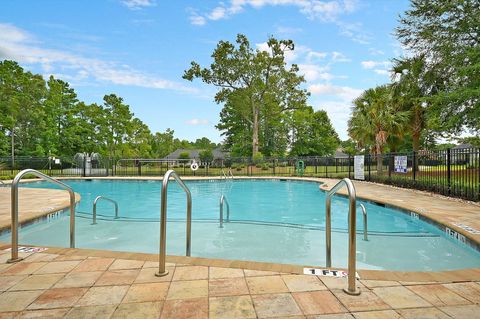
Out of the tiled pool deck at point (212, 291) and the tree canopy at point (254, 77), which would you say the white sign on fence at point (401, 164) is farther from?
the tree canopy at point (254, 77)

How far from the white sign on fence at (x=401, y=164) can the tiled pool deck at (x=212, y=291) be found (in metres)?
10.3

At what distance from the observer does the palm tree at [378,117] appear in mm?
16141

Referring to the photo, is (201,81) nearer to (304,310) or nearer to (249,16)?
(249,16)

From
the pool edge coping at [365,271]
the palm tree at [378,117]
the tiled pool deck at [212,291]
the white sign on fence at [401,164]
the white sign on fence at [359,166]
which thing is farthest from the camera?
the palm tree at [378,117]

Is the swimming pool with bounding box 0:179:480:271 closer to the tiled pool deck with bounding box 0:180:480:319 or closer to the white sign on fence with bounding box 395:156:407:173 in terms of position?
the tiled pool deck with bounding box 0:180:480:319

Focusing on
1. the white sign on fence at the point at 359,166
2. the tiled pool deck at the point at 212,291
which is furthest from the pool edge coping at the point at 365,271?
the white sign on fence at the point at 359,166

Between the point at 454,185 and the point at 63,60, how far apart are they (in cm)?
2503

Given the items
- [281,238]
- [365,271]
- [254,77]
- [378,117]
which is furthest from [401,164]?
[254,77]

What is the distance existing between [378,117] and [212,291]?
16.6 m

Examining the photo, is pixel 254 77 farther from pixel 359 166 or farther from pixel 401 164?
pixel 401 164

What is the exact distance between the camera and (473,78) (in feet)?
33.7

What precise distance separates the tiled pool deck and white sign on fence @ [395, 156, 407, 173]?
405 inches

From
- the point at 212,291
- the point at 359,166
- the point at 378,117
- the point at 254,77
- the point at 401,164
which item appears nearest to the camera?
the point at 212,291

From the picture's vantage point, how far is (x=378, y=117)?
54.0ft
